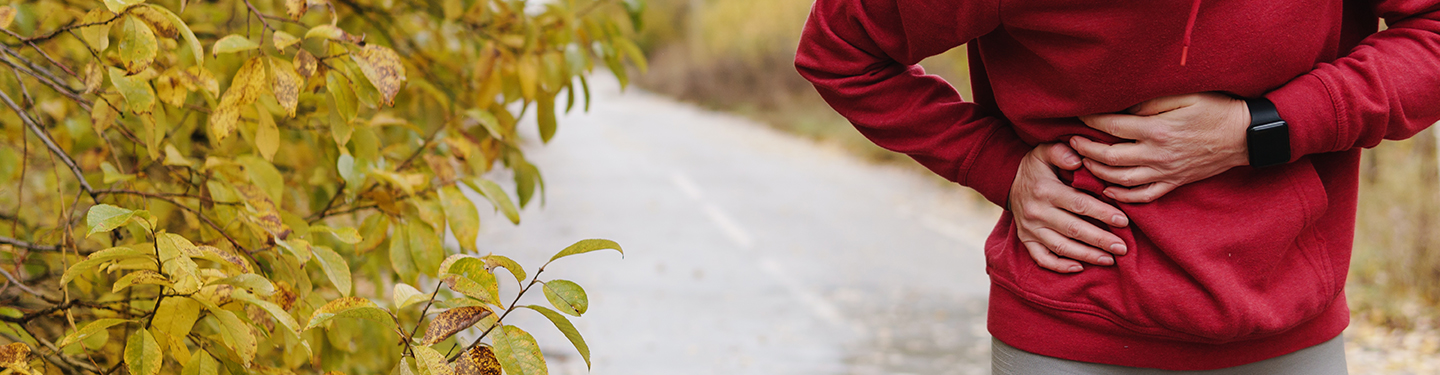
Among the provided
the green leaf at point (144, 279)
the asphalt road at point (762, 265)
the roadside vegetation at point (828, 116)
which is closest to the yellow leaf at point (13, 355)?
the green leaf at point (144, 279)

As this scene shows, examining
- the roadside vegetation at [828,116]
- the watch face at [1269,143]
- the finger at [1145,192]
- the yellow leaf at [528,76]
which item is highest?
the watch face at [1269,143]

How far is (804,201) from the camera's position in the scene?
33.0 ft

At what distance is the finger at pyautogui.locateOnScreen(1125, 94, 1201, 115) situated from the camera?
118 cm

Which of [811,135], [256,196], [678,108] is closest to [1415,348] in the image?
[256,196]

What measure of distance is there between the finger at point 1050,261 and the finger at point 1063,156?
114 mm

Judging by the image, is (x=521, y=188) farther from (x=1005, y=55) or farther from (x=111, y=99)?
(x=1005, y=55)

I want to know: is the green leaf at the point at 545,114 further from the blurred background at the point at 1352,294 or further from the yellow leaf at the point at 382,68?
the yellow leaf at the point at 382,68

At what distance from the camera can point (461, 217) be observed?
67.9 inches

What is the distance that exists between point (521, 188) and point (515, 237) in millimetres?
6244

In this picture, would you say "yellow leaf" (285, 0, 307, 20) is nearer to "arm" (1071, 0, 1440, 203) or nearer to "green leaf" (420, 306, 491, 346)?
"green leaf" (420, 306, 491, 346)

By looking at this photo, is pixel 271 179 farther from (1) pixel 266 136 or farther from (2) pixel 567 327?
(2) pixel 567 327

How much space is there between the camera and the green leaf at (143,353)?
1116mm

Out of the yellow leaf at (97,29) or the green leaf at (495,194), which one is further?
the green leaf at (495,194)

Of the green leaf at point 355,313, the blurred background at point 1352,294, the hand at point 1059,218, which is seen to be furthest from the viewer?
the blurred background at point 1352,294
